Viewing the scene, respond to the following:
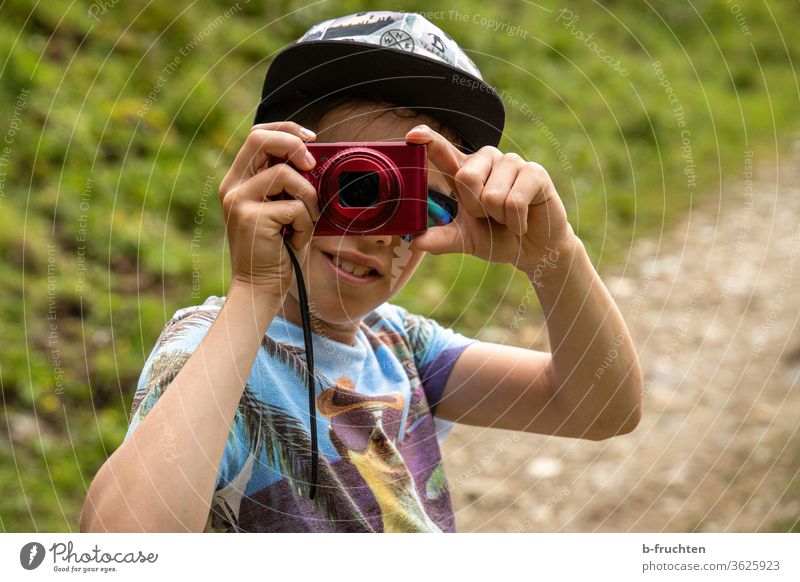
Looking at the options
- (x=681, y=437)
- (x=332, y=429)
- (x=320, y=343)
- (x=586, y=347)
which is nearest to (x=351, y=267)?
(x=320, y=343)

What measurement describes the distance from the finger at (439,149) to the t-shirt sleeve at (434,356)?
0.34 m

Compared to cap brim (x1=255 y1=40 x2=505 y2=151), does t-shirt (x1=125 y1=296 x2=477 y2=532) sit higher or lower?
lower

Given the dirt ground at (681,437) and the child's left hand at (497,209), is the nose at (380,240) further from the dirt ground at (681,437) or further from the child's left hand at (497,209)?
the dirt ground at (681,437)

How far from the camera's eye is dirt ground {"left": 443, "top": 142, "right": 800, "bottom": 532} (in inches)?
106

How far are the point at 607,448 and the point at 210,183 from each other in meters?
1.70

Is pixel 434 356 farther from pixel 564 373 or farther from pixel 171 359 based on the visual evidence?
pixel 171 359

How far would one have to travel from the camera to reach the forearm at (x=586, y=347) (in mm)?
1254

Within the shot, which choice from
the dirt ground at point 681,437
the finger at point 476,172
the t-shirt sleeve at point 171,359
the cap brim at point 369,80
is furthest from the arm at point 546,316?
the dirt ground at point 681,437

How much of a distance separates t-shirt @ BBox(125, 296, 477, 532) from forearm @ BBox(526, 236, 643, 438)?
7.8 inches

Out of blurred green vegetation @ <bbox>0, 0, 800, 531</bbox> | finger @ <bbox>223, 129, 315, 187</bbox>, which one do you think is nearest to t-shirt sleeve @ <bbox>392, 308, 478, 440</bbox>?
finger @ <bbox>223, 129, 315, 187</bbox>

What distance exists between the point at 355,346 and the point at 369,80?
0.38 metres

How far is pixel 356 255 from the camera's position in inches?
49.0

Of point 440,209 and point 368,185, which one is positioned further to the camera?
point 440,209

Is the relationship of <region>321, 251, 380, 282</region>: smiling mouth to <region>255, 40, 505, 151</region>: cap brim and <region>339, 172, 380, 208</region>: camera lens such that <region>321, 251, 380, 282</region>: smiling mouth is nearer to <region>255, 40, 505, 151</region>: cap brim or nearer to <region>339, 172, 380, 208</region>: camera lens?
<region>339, 172, 380, 208</region>: camera lens
